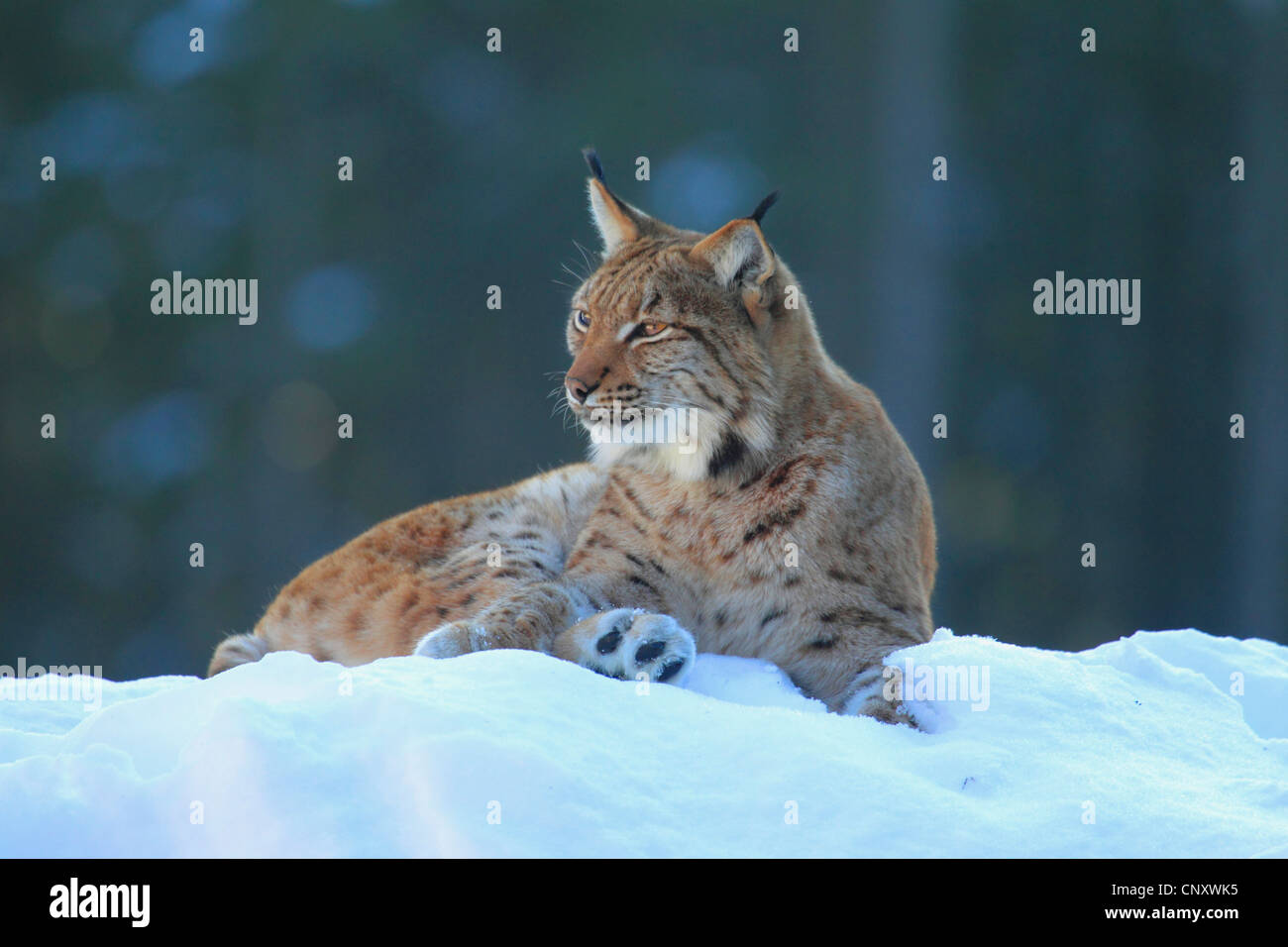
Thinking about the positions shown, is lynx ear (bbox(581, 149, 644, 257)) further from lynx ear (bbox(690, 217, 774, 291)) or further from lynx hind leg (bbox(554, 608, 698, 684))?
lynx hind leg (bbox(554, 608, 698, 684))

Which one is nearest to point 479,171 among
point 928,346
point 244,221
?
point 244,221

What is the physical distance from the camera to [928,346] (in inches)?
482

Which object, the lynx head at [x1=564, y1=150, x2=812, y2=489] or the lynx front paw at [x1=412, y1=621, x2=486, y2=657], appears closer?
the lynx front paw at [x1=412, y1=621, x2=486, y2=657]

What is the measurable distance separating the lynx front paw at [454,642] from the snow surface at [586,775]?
0.39 m

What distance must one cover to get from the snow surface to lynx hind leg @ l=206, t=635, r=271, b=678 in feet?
4.24

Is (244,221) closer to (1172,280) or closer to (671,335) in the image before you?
(1172,280)

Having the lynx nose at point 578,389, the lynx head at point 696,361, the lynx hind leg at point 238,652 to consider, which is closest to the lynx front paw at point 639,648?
the lynx head at point 696,361

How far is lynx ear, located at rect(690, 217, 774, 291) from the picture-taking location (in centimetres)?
470

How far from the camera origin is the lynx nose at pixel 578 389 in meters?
4.70

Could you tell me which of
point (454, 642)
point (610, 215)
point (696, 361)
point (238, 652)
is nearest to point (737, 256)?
point (696, 361)

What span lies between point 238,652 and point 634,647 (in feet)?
6.20

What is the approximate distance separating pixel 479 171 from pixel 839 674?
10594 millimetres

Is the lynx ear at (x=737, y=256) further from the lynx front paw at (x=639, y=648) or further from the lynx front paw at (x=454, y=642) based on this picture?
the lynx front paw at (x=454, y=642)

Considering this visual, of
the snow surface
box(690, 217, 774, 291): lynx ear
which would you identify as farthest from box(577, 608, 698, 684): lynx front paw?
box(690, 217, 774, 291): lynx ear
